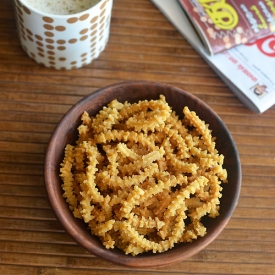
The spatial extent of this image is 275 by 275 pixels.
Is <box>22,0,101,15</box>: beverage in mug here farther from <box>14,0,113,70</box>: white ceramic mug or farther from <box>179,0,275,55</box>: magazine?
<box>179,0,275,55</box>: magazine

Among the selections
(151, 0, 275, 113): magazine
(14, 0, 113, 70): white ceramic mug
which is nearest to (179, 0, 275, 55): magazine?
(151, 0, 275, 113): magazine

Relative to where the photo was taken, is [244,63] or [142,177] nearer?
[142,177]

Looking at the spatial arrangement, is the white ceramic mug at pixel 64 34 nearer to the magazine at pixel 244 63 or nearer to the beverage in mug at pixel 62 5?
the beverage in mug at pixel 62 5

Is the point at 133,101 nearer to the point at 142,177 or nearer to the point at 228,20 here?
the point at 142,177

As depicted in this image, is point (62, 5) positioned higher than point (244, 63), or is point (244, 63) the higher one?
point (62, 5)

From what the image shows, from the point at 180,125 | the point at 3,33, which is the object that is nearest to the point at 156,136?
the point at 180,125

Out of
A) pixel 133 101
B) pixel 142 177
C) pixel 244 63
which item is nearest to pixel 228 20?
pixel 244 63
